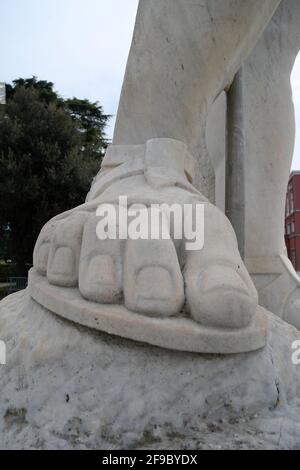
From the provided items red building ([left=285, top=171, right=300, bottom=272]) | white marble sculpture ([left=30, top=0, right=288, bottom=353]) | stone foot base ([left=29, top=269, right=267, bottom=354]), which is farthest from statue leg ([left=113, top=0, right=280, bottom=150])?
red building ([left=285, top=171, right=300, bottom=272])

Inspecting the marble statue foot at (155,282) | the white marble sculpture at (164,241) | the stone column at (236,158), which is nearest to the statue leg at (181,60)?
the white marble sculpture at (164,241)

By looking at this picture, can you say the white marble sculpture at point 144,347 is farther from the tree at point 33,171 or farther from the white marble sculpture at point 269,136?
the tree at point 33,171

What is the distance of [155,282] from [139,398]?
0.54 feet

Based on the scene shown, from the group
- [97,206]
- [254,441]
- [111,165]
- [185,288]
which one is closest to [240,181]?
[111,165]

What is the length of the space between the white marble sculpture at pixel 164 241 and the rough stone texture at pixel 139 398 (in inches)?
1.4

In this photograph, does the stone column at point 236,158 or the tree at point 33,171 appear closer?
the stone column at point 236,158

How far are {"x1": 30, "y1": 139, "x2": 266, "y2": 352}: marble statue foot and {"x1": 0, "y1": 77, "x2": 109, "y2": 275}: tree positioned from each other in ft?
23.7

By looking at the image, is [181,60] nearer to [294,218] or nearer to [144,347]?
[144,347]

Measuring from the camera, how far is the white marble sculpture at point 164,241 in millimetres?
562

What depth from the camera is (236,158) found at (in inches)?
51.9

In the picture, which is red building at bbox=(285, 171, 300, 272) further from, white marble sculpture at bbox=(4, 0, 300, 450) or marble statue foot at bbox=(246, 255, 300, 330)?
white marble sculpture at bbox=(4, 0, 300, 450)

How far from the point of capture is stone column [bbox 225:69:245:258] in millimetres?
1314

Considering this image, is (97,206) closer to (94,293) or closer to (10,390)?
(94,293)

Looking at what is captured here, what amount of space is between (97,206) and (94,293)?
0.23 metres
